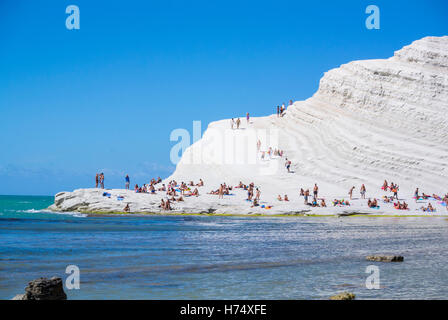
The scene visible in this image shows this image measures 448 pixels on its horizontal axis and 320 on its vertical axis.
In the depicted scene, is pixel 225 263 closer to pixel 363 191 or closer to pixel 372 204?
pixel 372 204

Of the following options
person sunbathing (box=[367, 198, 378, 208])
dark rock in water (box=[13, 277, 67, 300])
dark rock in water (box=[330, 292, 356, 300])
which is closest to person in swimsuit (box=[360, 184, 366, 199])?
person sunbathing (box=[367, 198, 378, 208])

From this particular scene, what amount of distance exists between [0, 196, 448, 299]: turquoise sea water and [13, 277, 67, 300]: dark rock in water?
3.48ft

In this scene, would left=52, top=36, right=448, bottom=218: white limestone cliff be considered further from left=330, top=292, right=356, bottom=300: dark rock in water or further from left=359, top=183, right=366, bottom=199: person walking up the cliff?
left=330, top=292, right=356, bottom=300: dark rock in water

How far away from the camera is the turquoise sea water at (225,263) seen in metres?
9.70

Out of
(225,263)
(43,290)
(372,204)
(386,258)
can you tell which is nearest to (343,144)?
(372,204)

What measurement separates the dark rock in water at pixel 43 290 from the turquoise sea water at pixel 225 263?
1060 millimetres

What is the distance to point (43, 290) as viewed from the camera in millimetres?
7828

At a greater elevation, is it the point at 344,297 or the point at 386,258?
the point at 344,297

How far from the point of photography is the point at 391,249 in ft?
55.1

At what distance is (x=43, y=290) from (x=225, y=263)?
20.6 ft

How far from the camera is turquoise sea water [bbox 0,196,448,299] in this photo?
9703mm

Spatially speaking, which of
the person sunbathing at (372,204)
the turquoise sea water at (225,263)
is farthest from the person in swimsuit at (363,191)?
the turquoise sea water at (225,263)
